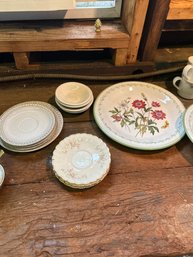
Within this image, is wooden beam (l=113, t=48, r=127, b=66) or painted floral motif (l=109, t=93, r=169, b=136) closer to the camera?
painted floral motif (l=109, t=93, r=169, b=136)

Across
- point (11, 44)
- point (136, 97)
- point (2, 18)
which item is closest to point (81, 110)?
point (136, 97)

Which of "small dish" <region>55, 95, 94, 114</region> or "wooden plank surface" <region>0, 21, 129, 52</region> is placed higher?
"wooden plank surface" <region>0, 21, 129, 52</region>

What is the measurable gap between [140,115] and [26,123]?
35 cm

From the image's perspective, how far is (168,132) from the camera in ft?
2.48

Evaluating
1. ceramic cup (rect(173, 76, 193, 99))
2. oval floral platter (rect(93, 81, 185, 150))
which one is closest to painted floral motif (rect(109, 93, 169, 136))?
oval floral platter (rect(93, 81, 185, 150))

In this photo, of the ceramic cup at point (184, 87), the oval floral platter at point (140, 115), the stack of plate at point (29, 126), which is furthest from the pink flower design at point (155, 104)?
the stack of plate at point (29, 126)

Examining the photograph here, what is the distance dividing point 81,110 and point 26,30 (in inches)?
12.8

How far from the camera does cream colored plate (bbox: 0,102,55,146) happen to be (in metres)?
0.70

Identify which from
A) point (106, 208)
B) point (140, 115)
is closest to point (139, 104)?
point (140, 115)

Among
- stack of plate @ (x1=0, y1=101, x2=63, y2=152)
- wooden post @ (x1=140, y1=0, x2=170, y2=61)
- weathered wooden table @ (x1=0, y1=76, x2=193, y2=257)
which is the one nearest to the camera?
weathered wooden table @ (x1=0, y1=76, x2=193, y2=257)

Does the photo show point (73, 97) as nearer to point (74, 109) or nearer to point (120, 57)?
point (74, 109)

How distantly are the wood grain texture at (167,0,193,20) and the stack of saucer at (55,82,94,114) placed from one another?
38 cm

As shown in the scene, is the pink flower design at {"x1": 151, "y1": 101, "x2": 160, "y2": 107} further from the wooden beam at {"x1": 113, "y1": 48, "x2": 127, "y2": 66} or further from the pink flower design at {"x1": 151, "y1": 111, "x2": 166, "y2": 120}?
the wooden beam at {"x1": 113, "y1": 48, "x2": 127, "y2": 66}

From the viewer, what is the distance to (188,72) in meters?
0.83
